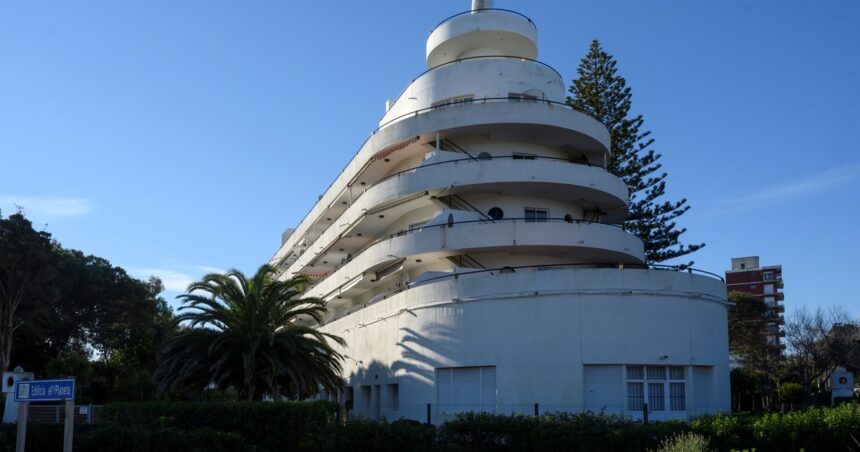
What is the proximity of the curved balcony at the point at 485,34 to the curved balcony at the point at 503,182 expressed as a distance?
6.87 meters

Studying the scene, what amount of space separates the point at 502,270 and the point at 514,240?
2651 millimetres

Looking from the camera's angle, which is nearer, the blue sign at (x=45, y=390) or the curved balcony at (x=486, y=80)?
the blue sign at (x=45, y=390)

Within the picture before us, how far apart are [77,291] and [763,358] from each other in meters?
43.7

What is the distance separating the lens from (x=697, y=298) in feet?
86.6

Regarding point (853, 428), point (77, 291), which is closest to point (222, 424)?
point (853, 428)

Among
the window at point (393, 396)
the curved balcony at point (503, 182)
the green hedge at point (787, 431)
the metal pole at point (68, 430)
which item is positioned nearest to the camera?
the metal pole at point (68, 430)

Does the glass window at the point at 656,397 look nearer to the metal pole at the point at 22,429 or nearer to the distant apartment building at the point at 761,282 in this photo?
the metal pole at the point at 22,429

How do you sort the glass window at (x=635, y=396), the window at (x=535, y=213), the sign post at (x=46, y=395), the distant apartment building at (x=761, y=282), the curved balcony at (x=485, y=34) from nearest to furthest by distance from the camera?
the sign post at (x=46, y=395) → the glass window at (x=635, y=396) → the window at (x=535, y=213) → the curved balcony at (x=485, y=34) → the distant apartment building at (x=761, y=282)

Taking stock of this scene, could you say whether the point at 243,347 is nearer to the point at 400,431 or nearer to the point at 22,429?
the point at 400,431

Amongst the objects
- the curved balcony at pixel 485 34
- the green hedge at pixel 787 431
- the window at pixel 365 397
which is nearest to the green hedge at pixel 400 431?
the green hedge at pixel 787 431

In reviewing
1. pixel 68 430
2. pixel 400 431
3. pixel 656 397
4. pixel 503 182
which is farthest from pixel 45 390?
pixel 503 182

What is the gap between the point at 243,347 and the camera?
2770 cm

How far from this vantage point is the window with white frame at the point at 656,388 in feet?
81.3

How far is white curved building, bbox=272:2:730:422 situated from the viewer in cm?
2498
